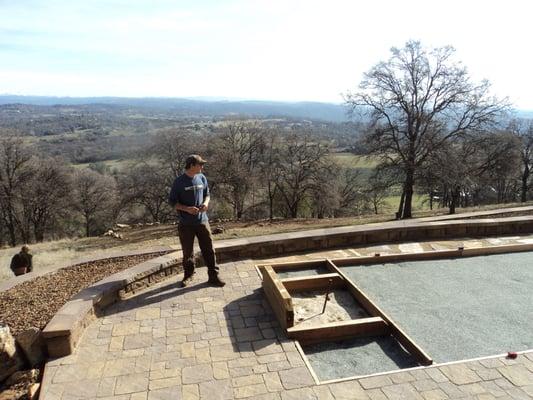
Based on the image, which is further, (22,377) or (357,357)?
(357,357)

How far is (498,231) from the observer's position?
7.85 meters

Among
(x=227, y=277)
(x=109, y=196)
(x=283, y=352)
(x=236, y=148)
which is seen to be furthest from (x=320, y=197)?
(x=283, y=352)

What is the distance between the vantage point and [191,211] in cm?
498

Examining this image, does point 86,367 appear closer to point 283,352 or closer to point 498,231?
point 283,352

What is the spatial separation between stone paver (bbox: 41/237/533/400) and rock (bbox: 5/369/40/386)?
0.15m

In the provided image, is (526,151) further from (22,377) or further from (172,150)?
(22,377)

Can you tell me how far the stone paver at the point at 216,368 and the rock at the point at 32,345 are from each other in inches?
9.2

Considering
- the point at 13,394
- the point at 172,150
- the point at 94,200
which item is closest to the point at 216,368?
the point at 13,394

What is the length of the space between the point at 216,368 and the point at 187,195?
2.28 meters

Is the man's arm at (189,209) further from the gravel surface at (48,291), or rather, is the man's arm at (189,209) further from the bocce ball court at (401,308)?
the gravel surface at (48,291)

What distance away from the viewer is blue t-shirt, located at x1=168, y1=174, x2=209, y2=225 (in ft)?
16.7

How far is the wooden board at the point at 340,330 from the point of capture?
4.05 metres

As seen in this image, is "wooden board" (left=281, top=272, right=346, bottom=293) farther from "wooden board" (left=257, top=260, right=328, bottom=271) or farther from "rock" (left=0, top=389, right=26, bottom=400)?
"rock" (left=0, top=389, right=26, bottom=400)

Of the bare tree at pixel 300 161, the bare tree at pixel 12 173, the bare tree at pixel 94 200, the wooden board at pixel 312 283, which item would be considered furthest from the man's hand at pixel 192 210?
the bare tree at pixel 94 200
